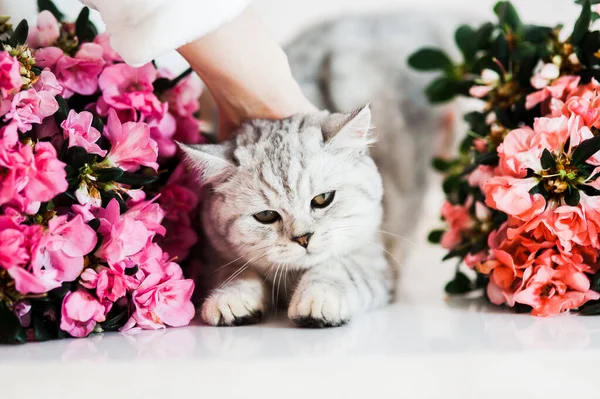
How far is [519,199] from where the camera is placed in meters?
1.15

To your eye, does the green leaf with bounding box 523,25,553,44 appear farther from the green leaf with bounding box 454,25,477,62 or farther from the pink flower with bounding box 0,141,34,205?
the pink flower with bounding box 0,141,34,205

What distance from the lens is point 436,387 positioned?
87 centimetres

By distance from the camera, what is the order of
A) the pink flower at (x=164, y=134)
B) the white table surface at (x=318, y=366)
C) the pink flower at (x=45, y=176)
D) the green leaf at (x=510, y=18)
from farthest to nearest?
the green leaf at (x=510, y=18)
the pink flower at (x=164, y=134)
the pink flower at (x=45, y=176)
the white table surface at (x=318, y=366)

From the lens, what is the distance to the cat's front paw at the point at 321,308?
1146 millimetres

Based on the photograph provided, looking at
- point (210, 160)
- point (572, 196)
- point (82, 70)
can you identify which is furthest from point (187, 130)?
A: point (572, 196)

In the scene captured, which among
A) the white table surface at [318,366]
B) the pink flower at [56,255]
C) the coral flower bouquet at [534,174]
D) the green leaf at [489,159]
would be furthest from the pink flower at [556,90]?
the pink flower at [56,255]

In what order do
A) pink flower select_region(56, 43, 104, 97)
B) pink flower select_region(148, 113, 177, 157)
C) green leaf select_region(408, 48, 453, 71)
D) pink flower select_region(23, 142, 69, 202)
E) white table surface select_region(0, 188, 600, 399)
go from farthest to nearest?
green leaf select_region(408, 48, 453, 71) → pink flower select_region(148, 113, 177, 157) → pink flower select_region(56, 43, 104, 97) → pink flower select_region(23, 142, 69, 202) → white table surface select_region(0, 188, 600, 399)

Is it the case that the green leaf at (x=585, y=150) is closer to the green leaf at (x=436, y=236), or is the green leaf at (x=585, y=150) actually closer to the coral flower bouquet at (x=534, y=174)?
the coral flower bouquet at (x=534, y=174)

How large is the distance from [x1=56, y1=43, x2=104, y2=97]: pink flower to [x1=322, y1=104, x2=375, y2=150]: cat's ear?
0.48 m

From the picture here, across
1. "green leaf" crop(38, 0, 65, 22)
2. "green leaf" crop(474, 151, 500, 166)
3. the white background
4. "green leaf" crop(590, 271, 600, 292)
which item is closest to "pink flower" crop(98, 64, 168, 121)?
"green leaf" crop(38, 0, 65, 22)

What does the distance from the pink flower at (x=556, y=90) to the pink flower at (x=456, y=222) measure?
265 millimetres

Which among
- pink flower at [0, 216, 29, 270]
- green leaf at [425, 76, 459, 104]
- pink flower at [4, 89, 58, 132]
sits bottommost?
pink flower at [0, 216, 29, 270]

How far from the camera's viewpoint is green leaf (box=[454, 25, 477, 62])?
155 centimetres

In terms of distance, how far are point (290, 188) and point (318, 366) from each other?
17.3 inches
